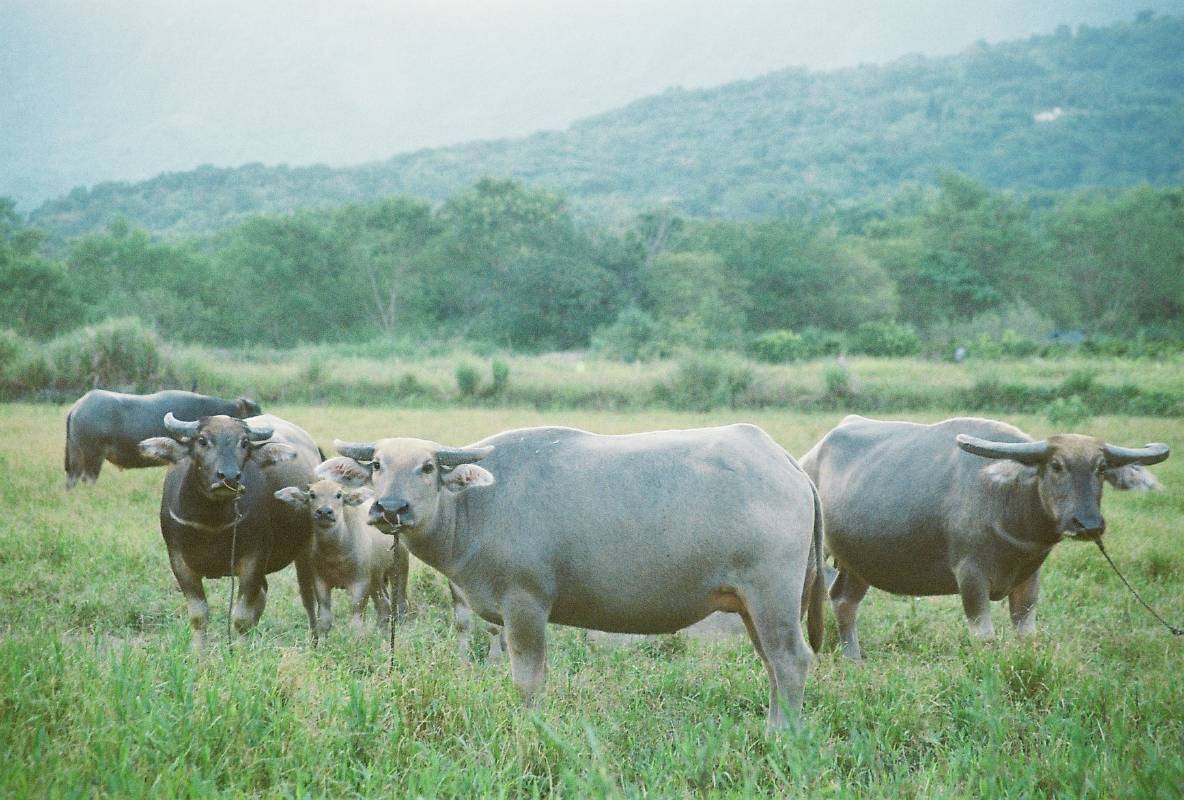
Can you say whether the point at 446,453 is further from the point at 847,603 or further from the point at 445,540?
the point at 847,603

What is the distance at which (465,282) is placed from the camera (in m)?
45.7

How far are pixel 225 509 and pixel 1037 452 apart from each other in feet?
16.7

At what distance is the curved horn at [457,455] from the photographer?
468 cm

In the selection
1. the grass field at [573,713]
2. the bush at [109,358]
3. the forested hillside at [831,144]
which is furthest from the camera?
the forested hillside at [831,144]

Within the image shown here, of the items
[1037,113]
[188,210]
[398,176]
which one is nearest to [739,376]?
[188,210]

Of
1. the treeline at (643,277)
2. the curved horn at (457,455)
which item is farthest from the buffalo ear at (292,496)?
the treeline at (643,277)

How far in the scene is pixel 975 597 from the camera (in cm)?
562

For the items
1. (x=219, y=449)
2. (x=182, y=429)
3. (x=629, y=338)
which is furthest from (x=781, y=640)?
(x=629, y=338)

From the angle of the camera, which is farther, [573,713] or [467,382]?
[467,382]

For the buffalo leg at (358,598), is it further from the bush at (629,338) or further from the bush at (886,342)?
the bush at (886,342)

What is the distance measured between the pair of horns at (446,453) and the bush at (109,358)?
16.5 m

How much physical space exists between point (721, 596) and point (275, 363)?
24.4 metres

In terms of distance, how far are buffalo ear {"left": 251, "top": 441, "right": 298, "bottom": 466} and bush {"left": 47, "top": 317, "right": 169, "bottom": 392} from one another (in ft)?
50.1

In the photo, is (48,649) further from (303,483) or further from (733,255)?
(733,255)
